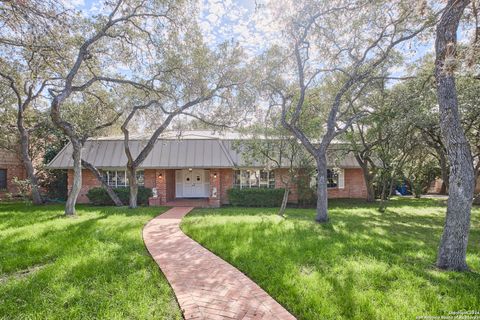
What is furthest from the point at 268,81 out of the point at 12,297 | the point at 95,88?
the point at 12,297

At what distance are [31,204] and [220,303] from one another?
53.7ft

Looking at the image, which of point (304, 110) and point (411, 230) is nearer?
point (411, 230)

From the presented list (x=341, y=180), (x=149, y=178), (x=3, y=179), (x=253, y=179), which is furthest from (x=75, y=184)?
(x=341, y=180)

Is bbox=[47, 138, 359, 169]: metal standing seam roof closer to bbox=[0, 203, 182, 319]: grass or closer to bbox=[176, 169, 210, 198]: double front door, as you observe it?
bbox=[176, 169, 210, 198]: double front door

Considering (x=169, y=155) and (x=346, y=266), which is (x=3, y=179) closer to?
(x=169, y=155)

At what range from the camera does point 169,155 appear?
16.8m

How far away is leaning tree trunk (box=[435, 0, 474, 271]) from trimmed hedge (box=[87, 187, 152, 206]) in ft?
48.1

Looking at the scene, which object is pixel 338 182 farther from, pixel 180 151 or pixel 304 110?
pixel 180 151

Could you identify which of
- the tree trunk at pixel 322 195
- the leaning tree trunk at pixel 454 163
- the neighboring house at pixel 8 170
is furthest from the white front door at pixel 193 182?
the leaning tree trunk at pixel 454 163

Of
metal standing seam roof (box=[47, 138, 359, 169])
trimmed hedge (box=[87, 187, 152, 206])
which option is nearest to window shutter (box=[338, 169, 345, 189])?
metal standing seam roof (box=[47, 138, 359, 169])

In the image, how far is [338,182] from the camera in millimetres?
18875

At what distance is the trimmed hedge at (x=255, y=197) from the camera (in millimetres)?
16266

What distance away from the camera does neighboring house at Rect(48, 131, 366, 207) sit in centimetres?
1630

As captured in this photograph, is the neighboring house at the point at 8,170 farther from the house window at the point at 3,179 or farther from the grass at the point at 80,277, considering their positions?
the grass at the point at 80,277
